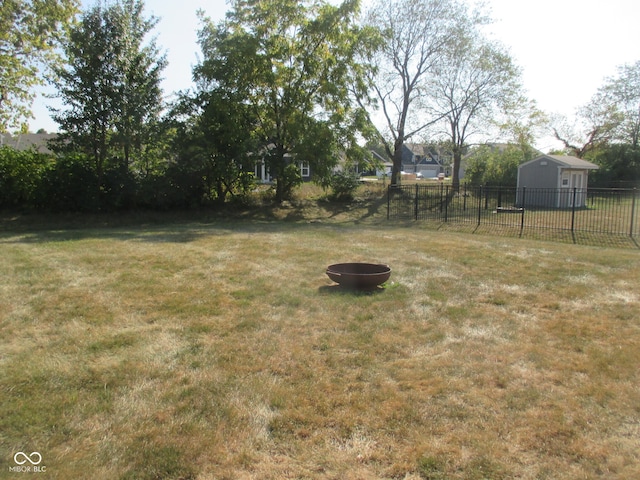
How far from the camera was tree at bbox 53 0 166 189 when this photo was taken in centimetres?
1351

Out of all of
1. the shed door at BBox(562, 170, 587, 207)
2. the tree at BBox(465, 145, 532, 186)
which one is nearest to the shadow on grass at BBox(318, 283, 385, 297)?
the shed door at BBox(562, 170, 587, 207)

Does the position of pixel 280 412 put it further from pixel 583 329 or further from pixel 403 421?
pixel 583 329

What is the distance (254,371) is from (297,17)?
17.1 m

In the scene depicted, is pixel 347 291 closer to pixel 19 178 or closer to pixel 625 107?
pixel 19 178

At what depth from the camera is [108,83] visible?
1374cm

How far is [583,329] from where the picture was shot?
4590 millimetres

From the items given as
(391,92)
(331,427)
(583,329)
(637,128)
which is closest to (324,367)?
(331,427)

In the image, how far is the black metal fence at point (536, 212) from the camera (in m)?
13.7

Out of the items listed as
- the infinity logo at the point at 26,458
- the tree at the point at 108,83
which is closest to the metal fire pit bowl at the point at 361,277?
the infinity logo at the point at 26,458

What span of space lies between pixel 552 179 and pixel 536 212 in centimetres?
443

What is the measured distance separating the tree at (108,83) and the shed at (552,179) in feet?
55.1

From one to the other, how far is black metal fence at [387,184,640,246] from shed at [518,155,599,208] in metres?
0.06

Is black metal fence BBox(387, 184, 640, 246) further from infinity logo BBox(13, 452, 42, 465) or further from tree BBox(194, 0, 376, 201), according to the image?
infinity logo BBox(13, 452, 42, 465)

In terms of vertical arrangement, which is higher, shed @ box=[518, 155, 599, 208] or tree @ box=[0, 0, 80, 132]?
tree @ box=[0, 0, 80, 132]
